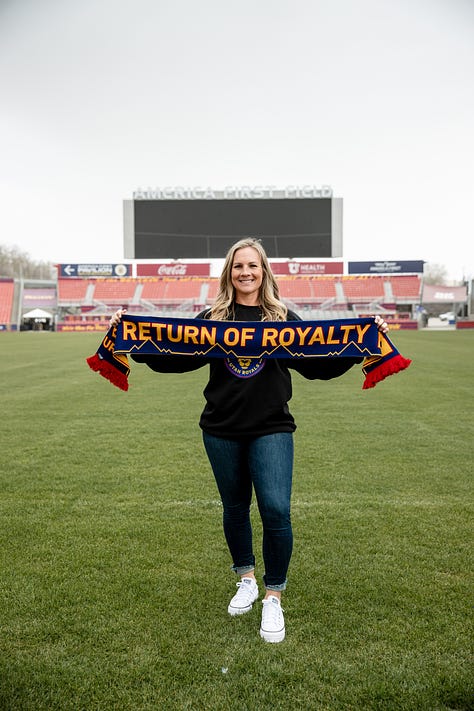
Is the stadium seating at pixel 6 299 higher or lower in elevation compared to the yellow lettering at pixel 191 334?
higher

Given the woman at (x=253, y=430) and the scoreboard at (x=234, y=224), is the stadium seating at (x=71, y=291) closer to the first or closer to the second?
the scoreboard at (x=234, y=224)

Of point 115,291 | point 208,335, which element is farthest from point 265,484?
point 115,291

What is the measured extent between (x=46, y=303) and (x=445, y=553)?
2045 inches

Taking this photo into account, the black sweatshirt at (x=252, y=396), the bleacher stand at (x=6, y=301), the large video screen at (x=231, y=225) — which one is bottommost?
the black sweatshirt at (x=252, y=396)

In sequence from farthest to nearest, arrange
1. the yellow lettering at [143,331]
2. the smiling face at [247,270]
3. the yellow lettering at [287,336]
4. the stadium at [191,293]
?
the stadium at [191,293] → the yellow lettering at [143,331] → the yellow lettering at [287,336] → the smiling face at [247,270]

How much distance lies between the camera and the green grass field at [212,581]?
2156mm

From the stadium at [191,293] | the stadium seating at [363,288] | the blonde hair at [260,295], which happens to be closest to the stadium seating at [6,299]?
the stadium at [191,293]

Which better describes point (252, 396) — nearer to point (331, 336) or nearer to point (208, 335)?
point (208, 335)

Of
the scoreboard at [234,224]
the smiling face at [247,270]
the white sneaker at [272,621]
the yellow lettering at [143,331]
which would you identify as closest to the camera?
the white sneaker at [272,621]

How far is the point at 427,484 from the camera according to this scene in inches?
188

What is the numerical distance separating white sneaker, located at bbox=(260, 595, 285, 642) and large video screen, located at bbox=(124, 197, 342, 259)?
32.2 meters

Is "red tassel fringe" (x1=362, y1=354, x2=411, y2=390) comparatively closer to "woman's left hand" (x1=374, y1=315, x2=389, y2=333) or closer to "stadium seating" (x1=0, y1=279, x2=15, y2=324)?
"woman's left hand" (x1=374, y1=315, x2=389, y2=333)

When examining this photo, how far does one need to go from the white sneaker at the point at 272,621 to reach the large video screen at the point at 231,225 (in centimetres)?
3219

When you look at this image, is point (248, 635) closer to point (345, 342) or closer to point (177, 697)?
point (177, 697)
